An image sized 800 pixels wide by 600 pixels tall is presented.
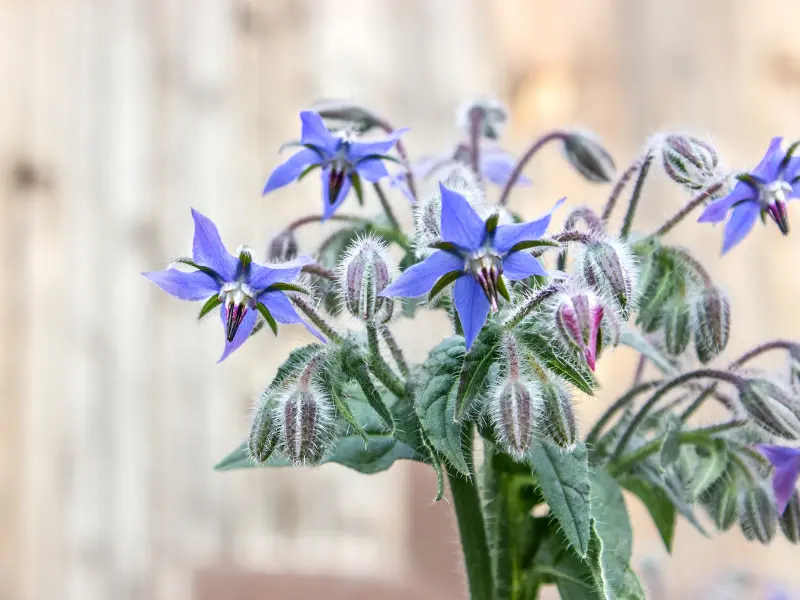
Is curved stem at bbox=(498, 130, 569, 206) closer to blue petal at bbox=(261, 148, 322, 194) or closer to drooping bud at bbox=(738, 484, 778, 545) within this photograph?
blue petal at bbox=(261, 148, 322, 194)

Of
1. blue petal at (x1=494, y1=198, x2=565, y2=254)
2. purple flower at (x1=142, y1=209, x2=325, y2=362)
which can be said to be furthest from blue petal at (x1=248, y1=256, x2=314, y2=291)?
blue petal at (x1=494, y1=198, x2=565, y2=254)

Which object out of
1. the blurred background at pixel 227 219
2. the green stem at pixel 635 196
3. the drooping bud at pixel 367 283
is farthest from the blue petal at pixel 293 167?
the blurred background at pixel 227 219

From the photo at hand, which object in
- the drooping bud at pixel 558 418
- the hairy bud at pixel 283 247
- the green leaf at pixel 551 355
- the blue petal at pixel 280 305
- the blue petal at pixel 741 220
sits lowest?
the drooping bud at pixel 558 418

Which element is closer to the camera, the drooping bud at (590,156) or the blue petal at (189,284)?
the blue petal at (189,284)

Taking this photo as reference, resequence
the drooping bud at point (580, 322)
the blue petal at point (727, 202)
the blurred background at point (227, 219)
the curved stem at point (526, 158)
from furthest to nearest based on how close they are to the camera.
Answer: the blurred background at point (227, 219)
the curved stem at point (526, 158)
the blue petal at point (727, 202)
the drooping bud at point (580, 322)

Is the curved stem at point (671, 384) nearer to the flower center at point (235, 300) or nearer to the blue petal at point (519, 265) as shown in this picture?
the blue petal at point (519, 265)

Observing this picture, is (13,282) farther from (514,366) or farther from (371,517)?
(514,366)

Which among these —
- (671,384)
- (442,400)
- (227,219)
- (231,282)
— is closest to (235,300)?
(231,282)
